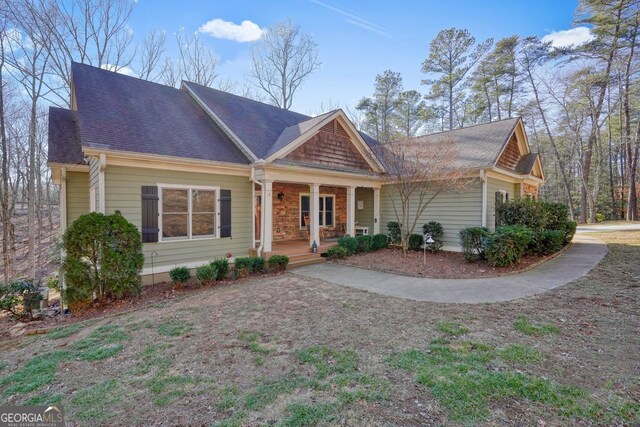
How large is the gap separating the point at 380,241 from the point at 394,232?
851 mm

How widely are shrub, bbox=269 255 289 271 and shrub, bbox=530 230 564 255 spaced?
7.95 meters

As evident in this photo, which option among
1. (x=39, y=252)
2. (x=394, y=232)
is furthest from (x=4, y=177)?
Result: (x=394, y=232)

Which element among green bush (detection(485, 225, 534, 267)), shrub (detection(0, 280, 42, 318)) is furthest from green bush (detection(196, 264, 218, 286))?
green bush (detection(485, 225, 534, 267))

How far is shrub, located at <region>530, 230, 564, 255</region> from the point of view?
9.47m

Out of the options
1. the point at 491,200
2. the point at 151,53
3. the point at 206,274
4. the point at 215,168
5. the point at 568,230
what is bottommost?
the point at 206,274

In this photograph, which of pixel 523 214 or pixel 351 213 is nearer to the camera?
pixel 523 214

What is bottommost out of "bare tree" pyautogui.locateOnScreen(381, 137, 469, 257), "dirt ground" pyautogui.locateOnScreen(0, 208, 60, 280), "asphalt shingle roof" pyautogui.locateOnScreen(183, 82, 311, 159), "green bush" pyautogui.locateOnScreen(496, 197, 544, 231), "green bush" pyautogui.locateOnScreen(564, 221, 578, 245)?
"dirt ground" pyautogui.locateOnScreen(0, 208, 60, 280)

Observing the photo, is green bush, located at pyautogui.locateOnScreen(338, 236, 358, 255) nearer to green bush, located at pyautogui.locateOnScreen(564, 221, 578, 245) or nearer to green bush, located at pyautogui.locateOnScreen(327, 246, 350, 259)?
green bush, located at pyautogui.locateOnScreen(327, 246, 350, 259)

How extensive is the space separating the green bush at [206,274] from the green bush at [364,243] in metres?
5.36

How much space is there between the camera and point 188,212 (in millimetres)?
7875

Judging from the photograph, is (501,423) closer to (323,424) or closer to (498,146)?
(323,424)

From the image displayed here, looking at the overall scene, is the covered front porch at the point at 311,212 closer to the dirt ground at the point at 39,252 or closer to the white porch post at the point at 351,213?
the white porch post at the point at 351,213

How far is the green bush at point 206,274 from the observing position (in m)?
7.00

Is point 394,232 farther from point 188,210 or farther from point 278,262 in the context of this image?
point 188,210
